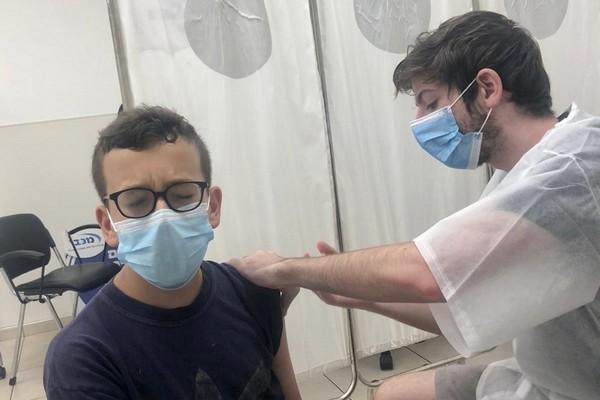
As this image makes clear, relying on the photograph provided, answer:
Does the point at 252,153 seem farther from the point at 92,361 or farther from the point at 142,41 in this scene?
the point at 92,361

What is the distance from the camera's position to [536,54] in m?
1.25

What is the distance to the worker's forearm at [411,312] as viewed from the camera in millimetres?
1306

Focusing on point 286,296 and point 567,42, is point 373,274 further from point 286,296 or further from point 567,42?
point 567,42

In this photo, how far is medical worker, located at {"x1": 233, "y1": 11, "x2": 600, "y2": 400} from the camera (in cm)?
89

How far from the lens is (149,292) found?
100 cm

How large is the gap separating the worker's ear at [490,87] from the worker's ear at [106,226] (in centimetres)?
89

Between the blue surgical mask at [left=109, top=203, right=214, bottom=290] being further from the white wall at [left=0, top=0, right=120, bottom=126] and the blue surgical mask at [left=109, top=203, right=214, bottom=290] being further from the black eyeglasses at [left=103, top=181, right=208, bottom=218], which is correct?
the white wall at [left=0, top=0, right=120, bottom=126]

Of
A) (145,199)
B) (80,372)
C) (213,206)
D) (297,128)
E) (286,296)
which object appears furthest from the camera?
(297,128)

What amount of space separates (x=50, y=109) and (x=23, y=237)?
3.25 feet

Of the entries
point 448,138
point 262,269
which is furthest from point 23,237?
point 448,138

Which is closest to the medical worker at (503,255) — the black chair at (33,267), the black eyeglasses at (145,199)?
the black eyeglasses at (145,199)

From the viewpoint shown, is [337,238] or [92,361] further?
[337,238]

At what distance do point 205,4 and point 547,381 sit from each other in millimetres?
1518

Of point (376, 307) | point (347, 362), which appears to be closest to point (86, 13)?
point (347, 362)
